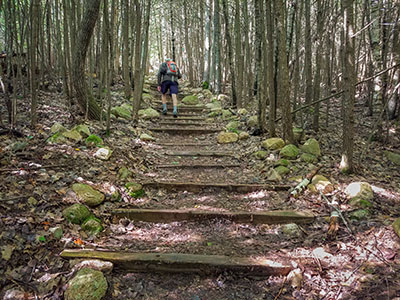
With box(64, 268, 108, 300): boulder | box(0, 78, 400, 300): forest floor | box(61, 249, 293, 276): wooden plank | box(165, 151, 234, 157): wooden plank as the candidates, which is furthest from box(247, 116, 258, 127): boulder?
box(64, 268, 108, 300): boulder

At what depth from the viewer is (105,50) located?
4.89 metres

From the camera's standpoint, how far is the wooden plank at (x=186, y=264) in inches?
90.8

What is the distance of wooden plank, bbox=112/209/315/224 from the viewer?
3.10 meters

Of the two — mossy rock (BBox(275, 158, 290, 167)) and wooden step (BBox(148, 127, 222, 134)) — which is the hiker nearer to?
wooden step (BBox(148, 127, 222, 134))

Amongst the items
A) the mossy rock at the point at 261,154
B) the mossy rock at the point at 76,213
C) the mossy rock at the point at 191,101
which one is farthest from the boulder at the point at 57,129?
the mossy rock at the point at 191,101

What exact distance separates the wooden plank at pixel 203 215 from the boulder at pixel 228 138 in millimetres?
3377

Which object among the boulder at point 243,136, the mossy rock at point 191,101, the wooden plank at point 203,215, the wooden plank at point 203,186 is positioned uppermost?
the mossy rock at point 191,101

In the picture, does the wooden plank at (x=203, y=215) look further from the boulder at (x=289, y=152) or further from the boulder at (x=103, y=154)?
the boulder at (x=289, y=152)

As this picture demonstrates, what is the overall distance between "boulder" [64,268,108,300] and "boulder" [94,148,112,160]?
2183mm

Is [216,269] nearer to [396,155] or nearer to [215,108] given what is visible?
[396,155]

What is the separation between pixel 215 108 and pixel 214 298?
8.10m

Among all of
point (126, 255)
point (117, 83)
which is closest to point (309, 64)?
point (126, 255)

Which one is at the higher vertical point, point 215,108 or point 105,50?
point 105,50

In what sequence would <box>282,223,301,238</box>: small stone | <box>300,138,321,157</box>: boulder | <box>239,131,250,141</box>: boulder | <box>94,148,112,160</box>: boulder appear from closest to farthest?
<box>282,223,301,238</box>: small stone → <box>94,148,112,160</box>: boulder → <box>300,138,321,157</box>: boulder → <box>239,131,250,141</box>: boulder
